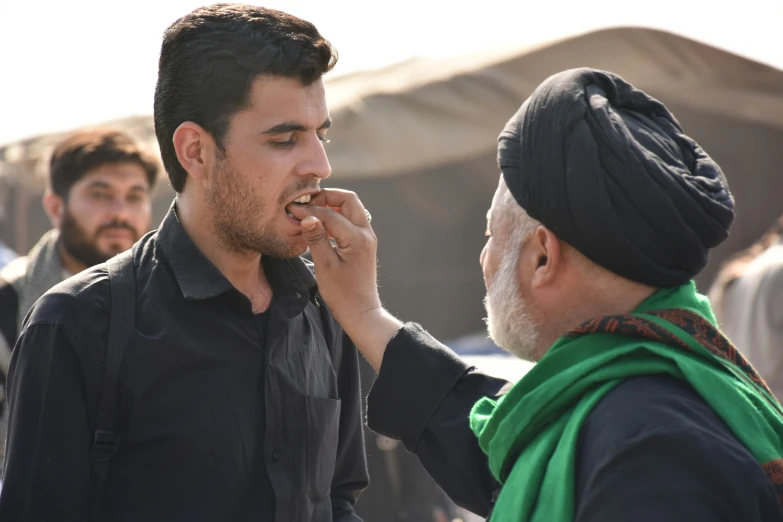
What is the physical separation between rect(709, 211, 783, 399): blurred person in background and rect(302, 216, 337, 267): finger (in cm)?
395

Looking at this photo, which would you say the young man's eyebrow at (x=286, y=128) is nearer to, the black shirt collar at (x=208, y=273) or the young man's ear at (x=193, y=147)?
the young man's ear at (x=193, y=147)

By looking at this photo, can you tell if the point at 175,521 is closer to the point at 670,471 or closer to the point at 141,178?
the point at 670,471

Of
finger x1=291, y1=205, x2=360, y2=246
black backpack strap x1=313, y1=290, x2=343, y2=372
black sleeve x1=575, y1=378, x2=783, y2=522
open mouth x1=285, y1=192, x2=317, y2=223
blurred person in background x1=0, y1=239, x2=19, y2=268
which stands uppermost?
open mouth x1=285, y1=192, x2=317, y2=223

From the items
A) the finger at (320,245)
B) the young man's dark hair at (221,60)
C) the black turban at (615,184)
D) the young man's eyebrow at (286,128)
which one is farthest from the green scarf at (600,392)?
the young man's dark hair at (221,60)

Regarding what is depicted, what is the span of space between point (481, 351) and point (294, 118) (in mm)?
4724

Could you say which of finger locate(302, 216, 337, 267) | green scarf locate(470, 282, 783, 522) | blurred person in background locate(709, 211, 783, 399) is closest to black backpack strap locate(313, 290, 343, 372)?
finger locate(302, 216, 337, 267)

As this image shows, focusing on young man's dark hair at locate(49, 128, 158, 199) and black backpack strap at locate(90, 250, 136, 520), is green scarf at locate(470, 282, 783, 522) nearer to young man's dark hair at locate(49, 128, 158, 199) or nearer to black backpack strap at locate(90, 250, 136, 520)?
black backpack strap at locate(90, 250, 136, 520)

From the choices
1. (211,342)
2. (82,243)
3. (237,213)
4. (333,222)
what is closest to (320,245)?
(333,222)

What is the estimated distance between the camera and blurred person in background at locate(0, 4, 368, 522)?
2059 mm

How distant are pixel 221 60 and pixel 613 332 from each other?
117cm

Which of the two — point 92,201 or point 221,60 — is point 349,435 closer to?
point 221,60

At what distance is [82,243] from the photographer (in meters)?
4.20

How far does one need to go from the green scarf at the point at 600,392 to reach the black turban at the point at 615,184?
124 millimetres

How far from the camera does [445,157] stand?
707 cm
